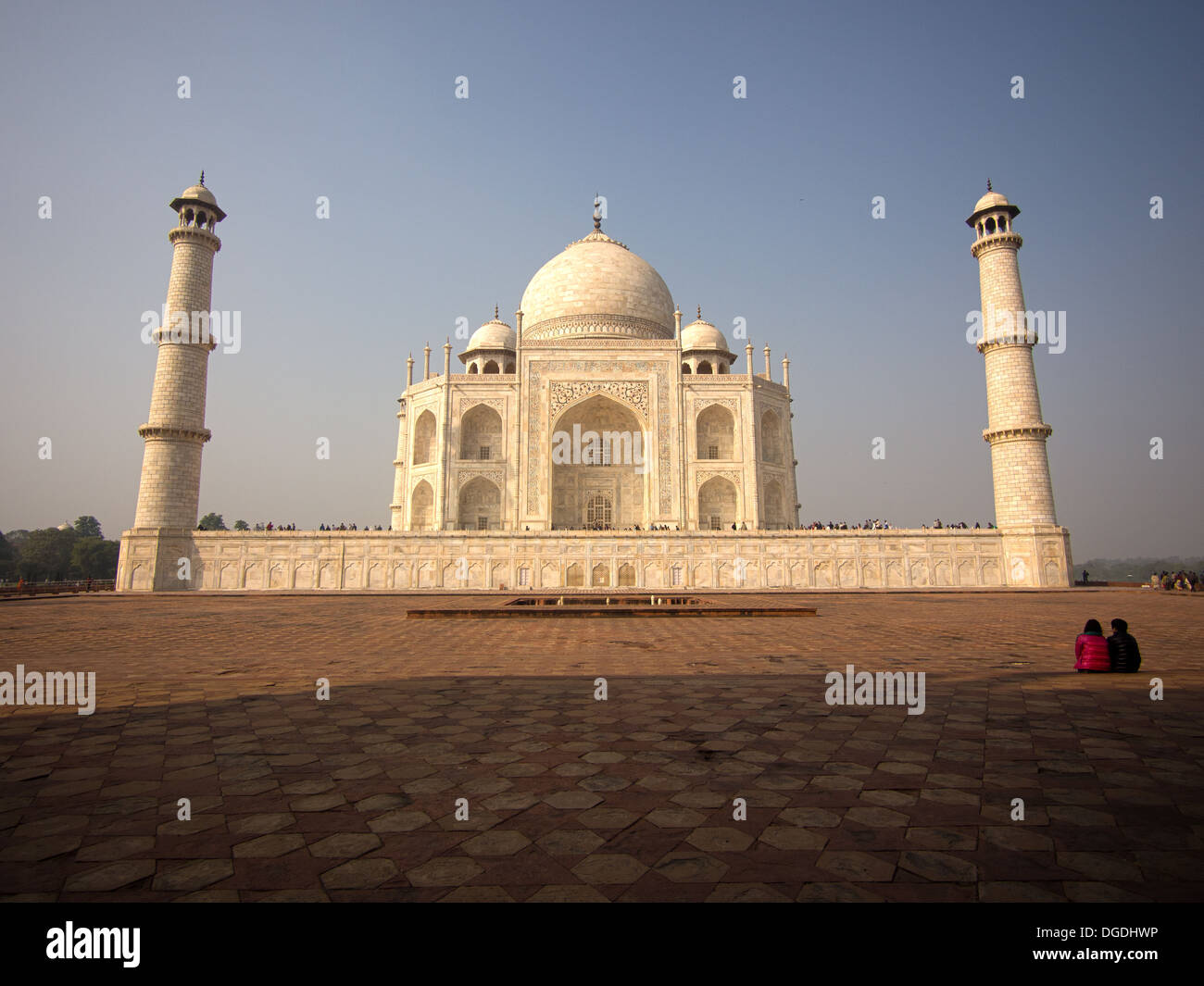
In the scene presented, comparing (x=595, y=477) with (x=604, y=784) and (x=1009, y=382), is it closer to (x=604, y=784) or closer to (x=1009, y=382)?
(x=1009, y=382)

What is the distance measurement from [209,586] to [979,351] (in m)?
27.2

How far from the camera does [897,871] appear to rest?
1.77 m

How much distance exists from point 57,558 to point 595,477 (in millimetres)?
34399

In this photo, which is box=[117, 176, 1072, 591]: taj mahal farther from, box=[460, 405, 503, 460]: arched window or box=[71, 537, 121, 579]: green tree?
box=[71, 537, 121, 579]: green tree

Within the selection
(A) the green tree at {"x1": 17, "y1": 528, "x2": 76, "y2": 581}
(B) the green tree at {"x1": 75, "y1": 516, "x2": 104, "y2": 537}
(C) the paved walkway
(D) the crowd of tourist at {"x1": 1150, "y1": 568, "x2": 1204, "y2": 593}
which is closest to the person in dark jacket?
(C) the paved walkway

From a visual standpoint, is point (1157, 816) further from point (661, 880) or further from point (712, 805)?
point (661, 880)

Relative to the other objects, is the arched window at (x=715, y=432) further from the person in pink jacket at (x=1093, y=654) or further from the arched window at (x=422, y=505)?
the person in pink jacket at (x=1093, y=654)

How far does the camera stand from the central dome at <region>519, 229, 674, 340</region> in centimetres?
3141

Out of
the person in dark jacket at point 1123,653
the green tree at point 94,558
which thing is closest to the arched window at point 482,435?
the person in dark jacket at point 1123,653

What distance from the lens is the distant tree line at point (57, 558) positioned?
37.4 meters

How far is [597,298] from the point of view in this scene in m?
31.8

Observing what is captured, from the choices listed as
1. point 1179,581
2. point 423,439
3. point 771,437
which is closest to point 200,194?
point 423,439

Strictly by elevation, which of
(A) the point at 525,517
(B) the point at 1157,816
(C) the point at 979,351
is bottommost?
(B) the point at 1157,816
